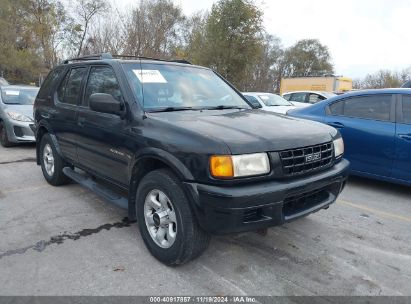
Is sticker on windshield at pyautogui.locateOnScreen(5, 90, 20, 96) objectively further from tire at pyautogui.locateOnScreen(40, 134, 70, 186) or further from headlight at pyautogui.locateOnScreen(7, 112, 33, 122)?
tire at pyautogui.locateOnScreen(40, 134, 70, 186)

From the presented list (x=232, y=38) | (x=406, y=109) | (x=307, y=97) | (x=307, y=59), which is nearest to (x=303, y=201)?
(x=406, y=109)

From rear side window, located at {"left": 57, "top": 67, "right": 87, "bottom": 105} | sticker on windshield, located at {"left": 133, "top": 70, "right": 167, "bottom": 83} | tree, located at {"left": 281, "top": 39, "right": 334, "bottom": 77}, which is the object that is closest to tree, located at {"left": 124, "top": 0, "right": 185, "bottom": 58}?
rear side window, located at {"left": 57, "top": 67, "right": 87, "bottom": 105}

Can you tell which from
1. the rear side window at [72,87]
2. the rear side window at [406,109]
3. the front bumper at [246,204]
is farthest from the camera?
the rear side window at [406,109]

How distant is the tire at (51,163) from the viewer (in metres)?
4.99

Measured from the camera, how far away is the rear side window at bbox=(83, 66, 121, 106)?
3662 millimetres

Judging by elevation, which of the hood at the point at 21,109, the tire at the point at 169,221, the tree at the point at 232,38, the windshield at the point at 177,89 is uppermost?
the tree at the point at 232,38

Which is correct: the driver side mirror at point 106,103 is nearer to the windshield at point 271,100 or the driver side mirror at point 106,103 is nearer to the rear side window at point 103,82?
the rear side window at point 103,82

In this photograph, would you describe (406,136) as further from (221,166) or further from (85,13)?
(85,13)

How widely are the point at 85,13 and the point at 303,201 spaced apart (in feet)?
83.2

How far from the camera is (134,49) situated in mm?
18406

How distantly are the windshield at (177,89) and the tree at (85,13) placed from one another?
20697 millimetres

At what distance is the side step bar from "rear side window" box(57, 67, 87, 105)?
91 centimetres

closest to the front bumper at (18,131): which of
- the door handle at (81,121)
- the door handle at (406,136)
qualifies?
the door handle at (81,121)

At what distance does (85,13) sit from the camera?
24625 millimetres
